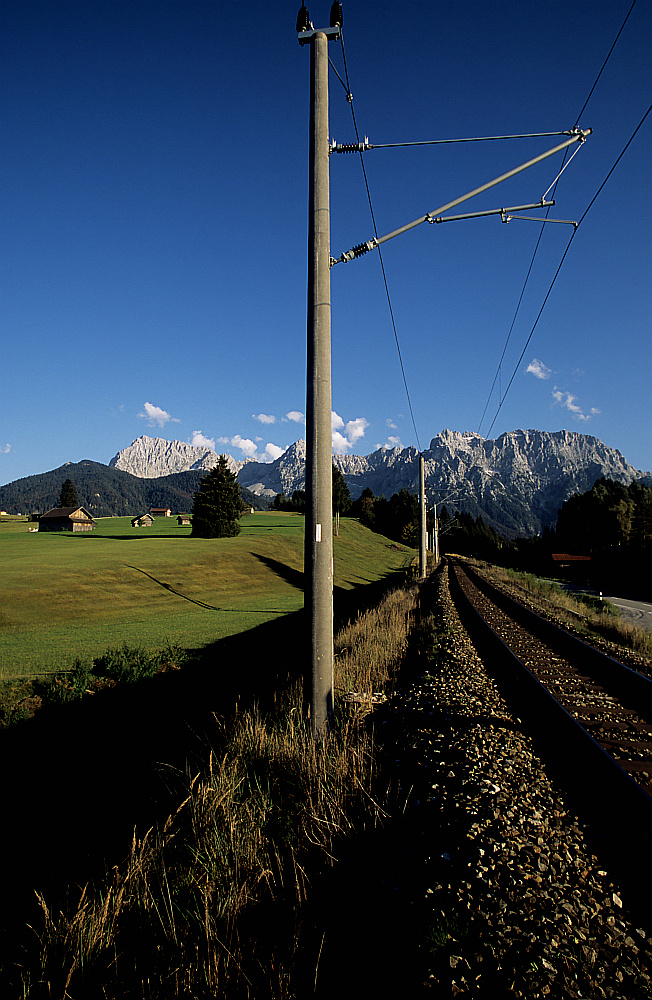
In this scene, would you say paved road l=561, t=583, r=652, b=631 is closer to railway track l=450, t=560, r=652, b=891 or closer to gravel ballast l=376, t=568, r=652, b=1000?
railway track l=450, t=560, r=652, b=891

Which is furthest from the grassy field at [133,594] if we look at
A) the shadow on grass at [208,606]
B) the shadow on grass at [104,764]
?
the shadow on grass at [104,764]

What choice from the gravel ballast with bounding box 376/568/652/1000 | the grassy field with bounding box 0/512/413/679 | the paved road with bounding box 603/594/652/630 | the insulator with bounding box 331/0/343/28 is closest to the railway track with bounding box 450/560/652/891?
the gravel ballast with bounding box 376/568/652/1000

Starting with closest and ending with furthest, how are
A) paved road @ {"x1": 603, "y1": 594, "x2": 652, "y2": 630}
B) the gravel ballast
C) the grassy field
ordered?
the gravel ballast, the grassy field, paved road @ {"x1": 603, "y1": 594, "x2": 652, "y2": 630}

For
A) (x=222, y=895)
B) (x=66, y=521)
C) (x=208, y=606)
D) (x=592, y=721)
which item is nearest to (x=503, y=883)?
(x=222, y=895)

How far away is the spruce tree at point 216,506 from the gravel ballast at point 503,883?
59077mm

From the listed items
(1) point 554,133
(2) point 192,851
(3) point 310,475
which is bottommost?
(2) point 192,851

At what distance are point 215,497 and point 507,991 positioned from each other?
63.5 m

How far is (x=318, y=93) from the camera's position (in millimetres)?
5652

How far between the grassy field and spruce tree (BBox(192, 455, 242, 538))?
8.01 metres

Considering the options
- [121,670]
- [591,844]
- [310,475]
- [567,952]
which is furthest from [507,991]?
[121,670]

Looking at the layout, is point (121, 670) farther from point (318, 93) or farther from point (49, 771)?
point (318, 93)

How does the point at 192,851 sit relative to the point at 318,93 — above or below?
below

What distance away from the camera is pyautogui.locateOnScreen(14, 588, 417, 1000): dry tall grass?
2650 millimetres

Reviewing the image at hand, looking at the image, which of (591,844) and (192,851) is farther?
(591,844)
